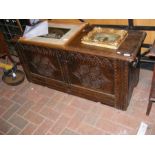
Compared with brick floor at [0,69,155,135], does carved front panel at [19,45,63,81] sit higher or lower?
higher

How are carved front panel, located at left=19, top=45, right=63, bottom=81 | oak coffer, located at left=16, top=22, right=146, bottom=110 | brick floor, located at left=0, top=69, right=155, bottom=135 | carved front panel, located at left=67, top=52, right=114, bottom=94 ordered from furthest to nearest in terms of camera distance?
carved front panel, located at left=19, top=45, right=63, bottom=81 → brick floor, located at left=0, top=69, right=155, bottom=135 → carved front panel, located at left=67, top=52, right=114, bottom=94 → oak coffer, located at left=16, top=22, right=146, bottom=110

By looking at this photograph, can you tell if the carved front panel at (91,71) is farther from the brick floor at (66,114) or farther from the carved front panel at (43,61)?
the brick floor at (66,114)

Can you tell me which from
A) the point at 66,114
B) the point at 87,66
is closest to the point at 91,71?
the point at 87,66

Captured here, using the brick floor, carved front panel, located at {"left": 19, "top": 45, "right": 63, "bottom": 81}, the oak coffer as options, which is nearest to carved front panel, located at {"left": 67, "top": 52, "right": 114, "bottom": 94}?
the oak coffer

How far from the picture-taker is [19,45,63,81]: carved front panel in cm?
287

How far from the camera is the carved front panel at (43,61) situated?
2.87 m

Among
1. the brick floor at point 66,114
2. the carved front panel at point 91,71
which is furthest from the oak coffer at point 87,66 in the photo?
the brick floor at point 66,114

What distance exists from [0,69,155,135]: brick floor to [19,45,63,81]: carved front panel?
439 millimetres

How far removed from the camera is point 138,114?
2799 millimetres

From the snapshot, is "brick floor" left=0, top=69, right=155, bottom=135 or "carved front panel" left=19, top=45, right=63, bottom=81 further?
"carved front panel" left=19, top=45, right=63, bottom=81

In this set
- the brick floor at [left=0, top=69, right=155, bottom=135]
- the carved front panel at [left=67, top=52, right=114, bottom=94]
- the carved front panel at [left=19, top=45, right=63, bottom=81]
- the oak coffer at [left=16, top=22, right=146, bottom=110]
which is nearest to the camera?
the oak coffer at [left=16, top=22, right=146, bottom=110]

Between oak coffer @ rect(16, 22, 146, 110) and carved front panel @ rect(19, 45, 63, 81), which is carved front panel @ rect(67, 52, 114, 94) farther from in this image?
carved front panel @ rect(19, 45, 63, 81)
